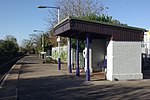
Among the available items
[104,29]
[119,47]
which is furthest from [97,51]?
[104,29]

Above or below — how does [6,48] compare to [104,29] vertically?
above

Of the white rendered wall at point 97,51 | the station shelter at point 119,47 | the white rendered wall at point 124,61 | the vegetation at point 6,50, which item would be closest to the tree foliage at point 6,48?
the vegetation at point 6,50

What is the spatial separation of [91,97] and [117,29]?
7.16 m

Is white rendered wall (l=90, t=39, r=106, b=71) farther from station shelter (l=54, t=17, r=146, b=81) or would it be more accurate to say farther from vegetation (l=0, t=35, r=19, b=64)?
vegetation (l=0, t=35, r=19, b=64)

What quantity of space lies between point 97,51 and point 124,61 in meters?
6.41

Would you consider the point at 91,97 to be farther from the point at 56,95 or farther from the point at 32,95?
the point at 32,95

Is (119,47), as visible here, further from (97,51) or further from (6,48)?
(6,48)

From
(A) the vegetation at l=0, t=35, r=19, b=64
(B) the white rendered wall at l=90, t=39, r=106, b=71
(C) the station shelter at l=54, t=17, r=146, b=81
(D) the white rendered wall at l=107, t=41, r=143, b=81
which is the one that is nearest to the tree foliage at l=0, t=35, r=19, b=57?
(A) the vegetation at l=0, t=35, r=19, b=64

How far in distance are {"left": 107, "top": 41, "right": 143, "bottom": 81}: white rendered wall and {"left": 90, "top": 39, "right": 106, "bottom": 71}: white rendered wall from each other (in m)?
5.94

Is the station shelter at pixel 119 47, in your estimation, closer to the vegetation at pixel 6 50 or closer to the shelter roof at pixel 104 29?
the shelter roof at pixel 104 29

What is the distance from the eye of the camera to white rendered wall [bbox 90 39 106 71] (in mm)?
25547

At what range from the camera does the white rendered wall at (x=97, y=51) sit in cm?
2555

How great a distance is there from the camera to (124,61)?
19312 mm

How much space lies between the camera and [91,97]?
13008 mm
